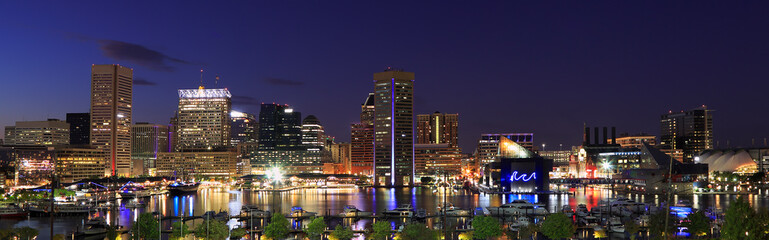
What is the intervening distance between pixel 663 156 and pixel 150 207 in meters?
92.2

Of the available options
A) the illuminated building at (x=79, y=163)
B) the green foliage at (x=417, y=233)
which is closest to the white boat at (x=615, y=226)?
the green foliage at (x=417, y=233)

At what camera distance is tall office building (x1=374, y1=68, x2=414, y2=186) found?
170 m

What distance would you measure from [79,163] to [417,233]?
15731cm

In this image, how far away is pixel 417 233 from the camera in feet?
135

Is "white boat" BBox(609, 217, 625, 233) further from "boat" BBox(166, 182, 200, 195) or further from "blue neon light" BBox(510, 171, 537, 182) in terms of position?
"boat" BBox(166, 182, 200, 195)

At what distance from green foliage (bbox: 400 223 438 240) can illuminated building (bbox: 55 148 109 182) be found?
143 meters

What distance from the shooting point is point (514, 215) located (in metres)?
63.6

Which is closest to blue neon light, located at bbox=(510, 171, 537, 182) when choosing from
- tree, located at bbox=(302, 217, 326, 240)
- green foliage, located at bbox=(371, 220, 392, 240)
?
green foliage, located at bbox=(371, 220, 392, 240)

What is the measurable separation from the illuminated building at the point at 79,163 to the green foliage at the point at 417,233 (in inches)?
5646

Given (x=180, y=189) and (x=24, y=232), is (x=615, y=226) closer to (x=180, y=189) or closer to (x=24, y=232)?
(x=24, y=232)

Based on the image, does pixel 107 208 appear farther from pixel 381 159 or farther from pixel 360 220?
pixel 381 159

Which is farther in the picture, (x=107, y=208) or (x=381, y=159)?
(x=381, y=159)

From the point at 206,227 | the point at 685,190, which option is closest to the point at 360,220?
the point at 206,227

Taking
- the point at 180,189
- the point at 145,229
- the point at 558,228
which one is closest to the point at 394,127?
the point at 180,189
